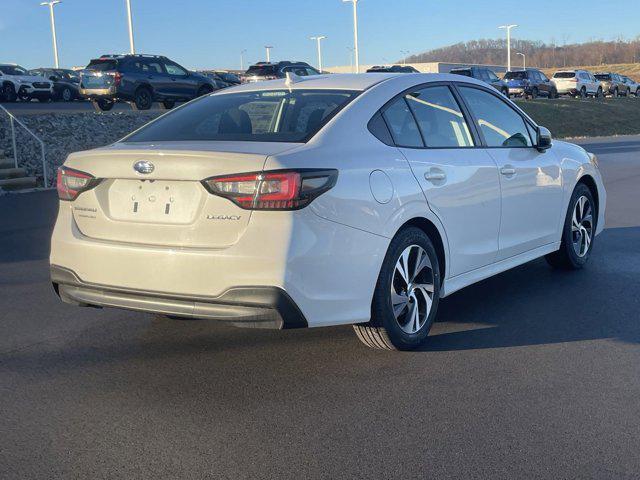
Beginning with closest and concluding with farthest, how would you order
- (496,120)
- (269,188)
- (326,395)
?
(269,188)
(326,395)
(496,120)

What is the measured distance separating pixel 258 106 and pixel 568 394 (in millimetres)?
2733

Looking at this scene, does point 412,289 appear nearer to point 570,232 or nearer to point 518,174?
point 518,174

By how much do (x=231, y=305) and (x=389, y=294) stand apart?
99 centimetres

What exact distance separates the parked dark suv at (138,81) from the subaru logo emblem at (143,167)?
2262cm

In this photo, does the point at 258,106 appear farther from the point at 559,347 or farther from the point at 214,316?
the point at 559,347

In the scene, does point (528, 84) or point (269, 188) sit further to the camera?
point (528, 84)

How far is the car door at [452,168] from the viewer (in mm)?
5215

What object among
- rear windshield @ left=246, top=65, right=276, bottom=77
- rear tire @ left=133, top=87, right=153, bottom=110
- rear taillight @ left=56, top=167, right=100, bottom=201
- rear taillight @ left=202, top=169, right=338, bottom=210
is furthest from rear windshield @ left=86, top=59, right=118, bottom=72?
Answer: rear taillight @ left=202, top=169, right=338, bottom=210

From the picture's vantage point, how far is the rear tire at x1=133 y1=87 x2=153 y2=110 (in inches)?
1055

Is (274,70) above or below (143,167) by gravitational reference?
above

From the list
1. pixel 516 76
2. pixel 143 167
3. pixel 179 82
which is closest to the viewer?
pixel 143 167

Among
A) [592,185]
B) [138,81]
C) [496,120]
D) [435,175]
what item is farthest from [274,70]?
[435,175]

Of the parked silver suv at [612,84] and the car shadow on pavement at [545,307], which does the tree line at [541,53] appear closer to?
the parked silver suv at [612,84]

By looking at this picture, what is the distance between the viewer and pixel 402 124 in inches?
208
